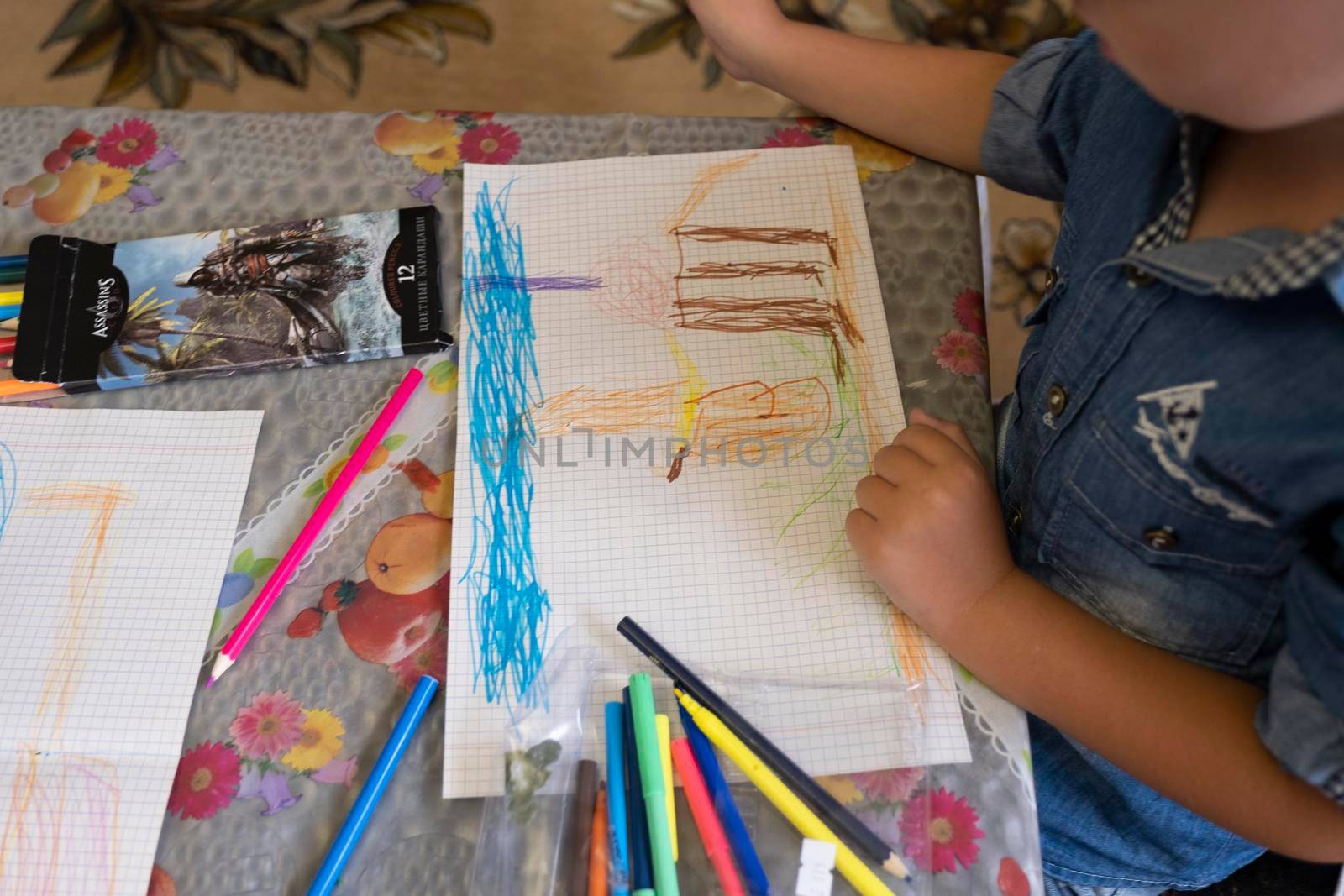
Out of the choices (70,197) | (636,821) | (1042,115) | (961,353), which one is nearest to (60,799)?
(636,821)

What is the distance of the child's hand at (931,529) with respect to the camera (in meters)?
0.46

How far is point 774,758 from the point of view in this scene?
16.5 inches

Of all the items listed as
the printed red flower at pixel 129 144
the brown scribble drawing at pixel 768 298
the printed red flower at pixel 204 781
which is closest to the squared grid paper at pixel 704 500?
the brown scribble drawing at pixel 768 298

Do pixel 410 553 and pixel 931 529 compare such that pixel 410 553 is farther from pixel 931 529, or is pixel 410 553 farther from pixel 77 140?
pixel 77 140

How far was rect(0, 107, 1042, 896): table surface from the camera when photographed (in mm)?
425

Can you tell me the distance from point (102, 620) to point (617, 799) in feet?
0.94

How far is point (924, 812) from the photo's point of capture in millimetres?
421

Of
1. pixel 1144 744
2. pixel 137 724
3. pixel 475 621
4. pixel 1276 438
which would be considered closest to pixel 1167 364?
pixel 1276 438

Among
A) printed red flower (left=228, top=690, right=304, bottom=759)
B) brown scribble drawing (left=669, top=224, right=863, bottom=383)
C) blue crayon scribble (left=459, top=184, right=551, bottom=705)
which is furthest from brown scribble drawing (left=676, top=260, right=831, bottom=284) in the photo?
printed red flower (left=228, top=690, right=304, bottom=759)

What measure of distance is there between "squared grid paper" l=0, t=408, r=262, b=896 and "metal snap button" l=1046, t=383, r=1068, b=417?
43 centimetres

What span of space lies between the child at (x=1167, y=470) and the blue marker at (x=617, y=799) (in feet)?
0.48

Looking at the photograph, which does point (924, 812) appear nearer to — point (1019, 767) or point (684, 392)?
point (1019, 767)

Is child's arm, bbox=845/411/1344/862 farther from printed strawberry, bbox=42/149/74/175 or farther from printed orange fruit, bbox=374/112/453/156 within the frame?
printed strawberry, bbox=42/149/74/175

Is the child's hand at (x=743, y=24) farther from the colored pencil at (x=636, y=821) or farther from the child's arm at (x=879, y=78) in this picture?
the colored pencil at (x=636, y=821)
